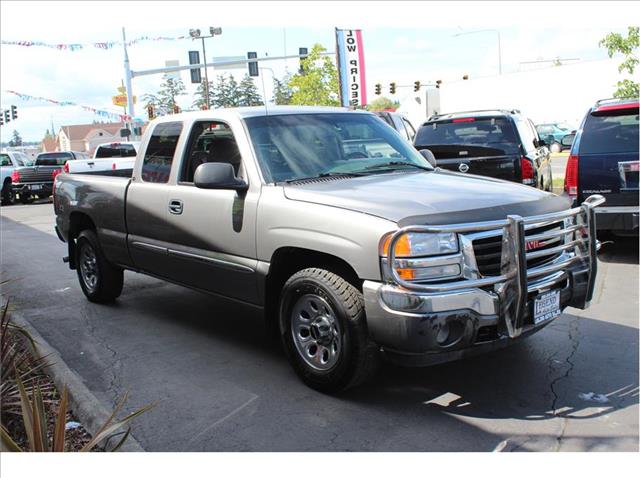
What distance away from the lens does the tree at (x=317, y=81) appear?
38000 millimetres

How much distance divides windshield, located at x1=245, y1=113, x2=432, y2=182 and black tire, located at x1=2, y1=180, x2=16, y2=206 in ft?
64.0

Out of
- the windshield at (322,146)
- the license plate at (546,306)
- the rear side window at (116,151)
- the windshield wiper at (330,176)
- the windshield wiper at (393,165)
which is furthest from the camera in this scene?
the rear side window at (116,151)

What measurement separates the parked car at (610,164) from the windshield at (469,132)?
1648 millimetres

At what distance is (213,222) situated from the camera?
16.3ft

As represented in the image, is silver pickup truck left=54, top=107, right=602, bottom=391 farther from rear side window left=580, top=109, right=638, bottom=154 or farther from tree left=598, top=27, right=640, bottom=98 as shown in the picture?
tree left=598, top=27, right=640, bottom=98

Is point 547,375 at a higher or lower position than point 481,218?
lower

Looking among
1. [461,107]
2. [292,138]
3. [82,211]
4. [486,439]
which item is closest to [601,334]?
[486,439]

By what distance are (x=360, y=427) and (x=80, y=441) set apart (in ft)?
5.33

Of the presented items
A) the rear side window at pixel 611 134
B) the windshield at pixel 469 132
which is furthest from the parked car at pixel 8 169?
the rear side window at pixel 611 134

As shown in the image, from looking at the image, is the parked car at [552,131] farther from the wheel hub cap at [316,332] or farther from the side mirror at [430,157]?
the wheel hub cap at [316,332]

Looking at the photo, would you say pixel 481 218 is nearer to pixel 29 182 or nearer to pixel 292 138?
pixel 292 138

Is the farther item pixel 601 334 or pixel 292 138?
pixel 601 334

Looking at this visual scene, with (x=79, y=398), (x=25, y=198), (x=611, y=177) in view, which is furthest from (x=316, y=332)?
(x=25, y=198)

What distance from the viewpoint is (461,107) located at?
2073 inches
